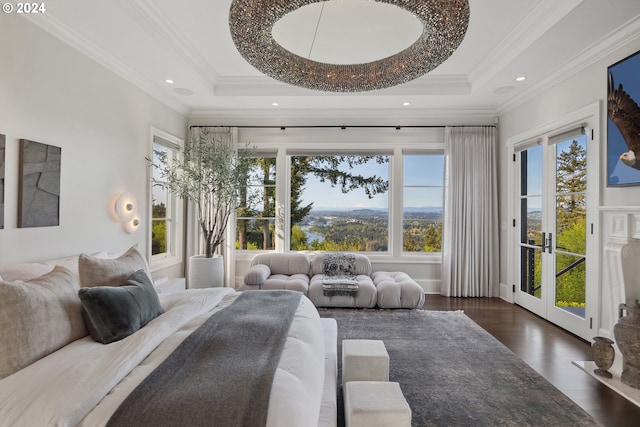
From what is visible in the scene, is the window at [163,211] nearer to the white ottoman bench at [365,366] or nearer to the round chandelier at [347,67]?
the round chandelier at [347,67]

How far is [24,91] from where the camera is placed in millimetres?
2543

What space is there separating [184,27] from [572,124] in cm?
406

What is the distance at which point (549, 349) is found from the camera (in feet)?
10.5

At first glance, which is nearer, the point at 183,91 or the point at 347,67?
the point at 347,67

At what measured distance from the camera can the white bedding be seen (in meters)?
1.17

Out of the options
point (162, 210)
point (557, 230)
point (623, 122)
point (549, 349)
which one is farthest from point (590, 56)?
point (162, 210)

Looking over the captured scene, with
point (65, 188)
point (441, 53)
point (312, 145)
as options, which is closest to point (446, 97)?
point (312, 145)

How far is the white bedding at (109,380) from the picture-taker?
3.85 feet

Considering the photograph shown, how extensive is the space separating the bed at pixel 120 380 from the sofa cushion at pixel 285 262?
2.87 meters

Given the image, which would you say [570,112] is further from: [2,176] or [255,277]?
[2,176]

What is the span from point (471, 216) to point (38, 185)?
5.14 meters

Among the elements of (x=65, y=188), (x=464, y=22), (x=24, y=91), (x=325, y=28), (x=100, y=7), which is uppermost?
(x=325, y=28)

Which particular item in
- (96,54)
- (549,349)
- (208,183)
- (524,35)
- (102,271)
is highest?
(524,35)

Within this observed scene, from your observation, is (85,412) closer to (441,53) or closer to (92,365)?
(92,365)
